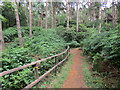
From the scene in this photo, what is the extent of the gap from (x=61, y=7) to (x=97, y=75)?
21122 mm

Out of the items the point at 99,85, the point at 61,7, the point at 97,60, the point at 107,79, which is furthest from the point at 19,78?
the point at 61,7

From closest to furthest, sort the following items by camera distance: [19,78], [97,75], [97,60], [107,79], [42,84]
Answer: [19,78] < [42,84] < [107,79] < [97,75] < [97,60]

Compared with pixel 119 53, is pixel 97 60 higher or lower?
lower

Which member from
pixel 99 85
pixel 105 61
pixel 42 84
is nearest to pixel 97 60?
pixel 105 61

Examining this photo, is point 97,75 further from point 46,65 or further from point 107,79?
point 46,65

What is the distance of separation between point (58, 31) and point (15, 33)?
7863 millimetres

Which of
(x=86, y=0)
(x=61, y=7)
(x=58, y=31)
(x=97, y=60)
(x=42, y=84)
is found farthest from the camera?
(x=61, y=7)

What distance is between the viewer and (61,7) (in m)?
22.1

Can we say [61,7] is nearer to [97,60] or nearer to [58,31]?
[58,31]

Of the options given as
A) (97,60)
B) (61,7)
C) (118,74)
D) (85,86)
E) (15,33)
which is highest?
(61,7)

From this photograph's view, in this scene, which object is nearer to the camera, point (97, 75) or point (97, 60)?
point (97, 75)

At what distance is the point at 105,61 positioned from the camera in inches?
179

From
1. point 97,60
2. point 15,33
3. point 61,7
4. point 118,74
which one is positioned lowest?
point 118,74

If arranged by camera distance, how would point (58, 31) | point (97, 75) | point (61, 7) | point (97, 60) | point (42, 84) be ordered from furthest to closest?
point (61, 7), point (58, 31), point (97, 60), point (97, 75), point (42, 84)
